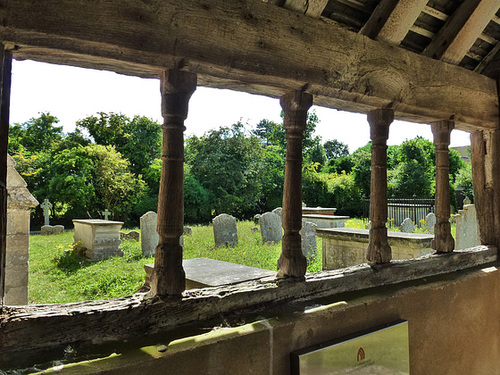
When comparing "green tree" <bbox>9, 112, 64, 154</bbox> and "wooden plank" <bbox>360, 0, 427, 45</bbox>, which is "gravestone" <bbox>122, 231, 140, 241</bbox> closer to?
"green tree" <bbox>9, 112, 64, 154</bbox>

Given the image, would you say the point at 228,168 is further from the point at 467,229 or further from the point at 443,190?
the point at 443,190

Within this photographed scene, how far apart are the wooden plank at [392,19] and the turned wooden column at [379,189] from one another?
1.97ft

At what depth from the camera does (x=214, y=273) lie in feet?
12.0

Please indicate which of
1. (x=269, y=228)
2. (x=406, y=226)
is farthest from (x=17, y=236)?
(x=406, y=226)

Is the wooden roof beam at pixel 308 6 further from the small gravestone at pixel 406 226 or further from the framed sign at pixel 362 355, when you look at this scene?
the small gravestone at pixel 406 226

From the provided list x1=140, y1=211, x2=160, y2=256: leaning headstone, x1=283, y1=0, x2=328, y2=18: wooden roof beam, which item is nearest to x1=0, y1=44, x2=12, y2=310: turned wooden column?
x1=283, y1=0, x2=328, y2=18: wooden roof beam

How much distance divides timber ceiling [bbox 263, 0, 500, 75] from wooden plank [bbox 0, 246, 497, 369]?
1890 mm

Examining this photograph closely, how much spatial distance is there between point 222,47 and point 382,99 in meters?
1.45

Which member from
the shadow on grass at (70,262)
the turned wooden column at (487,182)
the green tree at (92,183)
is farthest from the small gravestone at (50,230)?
Answer: the turned wooden column at (487,182)

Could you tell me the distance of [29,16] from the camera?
153 cm

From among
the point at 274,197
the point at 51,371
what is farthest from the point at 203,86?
the point at 274,197

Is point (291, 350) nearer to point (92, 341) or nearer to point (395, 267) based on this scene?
point (92, 341)

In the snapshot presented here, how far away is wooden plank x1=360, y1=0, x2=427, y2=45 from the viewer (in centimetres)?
260

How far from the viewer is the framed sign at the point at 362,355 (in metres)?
2.04
